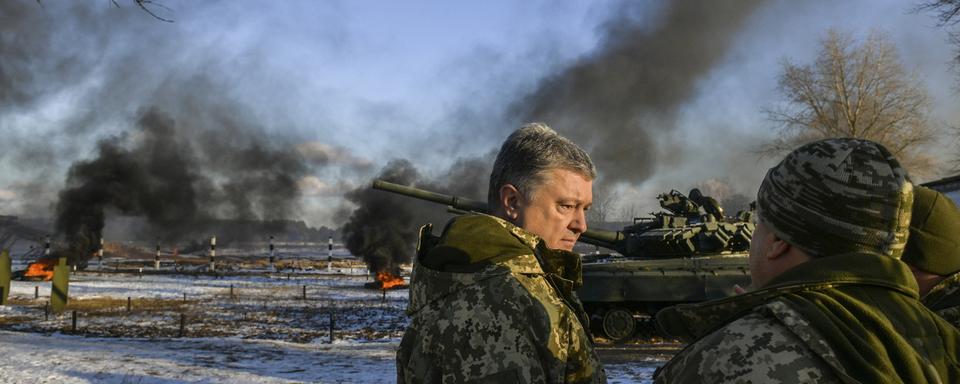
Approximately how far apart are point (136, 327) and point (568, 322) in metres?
14.3

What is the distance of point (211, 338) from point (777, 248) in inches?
499

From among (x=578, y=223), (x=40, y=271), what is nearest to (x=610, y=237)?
(x=578, y=223)

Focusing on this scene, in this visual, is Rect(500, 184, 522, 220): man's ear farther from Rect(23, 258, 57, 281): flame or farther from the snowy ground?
Rect(23, 258, 57, 281): flame

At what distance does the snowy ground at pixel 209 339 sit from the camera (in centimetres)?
882

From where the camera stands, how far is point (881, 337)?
3.76 ft

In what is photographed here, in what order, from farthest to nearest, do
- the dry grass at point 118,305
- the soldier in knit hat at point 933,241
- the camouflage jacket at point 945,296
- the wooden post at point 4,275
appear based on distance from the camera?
the wooden post at point 4,275
the dry grass at point 118,305
the camouflage jacket at point 945,296
the soldier in knit hat at point 933,241

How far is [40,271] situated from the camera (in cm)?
2820

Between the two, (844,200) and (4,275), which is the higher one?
(4,275)

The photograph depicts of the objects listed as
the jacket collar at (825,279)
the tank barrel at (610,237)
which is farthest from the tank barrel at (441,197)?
the jacket collar at (825,279)

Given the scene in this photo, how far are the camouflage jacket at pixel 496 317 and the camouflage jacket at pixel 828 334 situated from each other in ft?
1.47

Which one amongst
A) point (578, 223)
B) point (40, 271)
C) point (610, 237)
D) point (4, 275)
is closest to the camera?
point (578, 223)

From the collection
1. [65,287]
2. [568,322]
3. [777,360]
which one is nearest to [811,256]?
→ [777,360]

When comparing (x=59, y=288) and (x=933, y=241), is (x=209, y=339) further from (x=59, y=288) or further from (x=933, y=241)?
(x=933, y=241)

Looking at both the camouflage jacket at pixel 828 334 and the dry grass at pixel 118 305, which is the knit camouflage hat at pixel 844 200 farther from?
the dry grass at pixel 118 305
